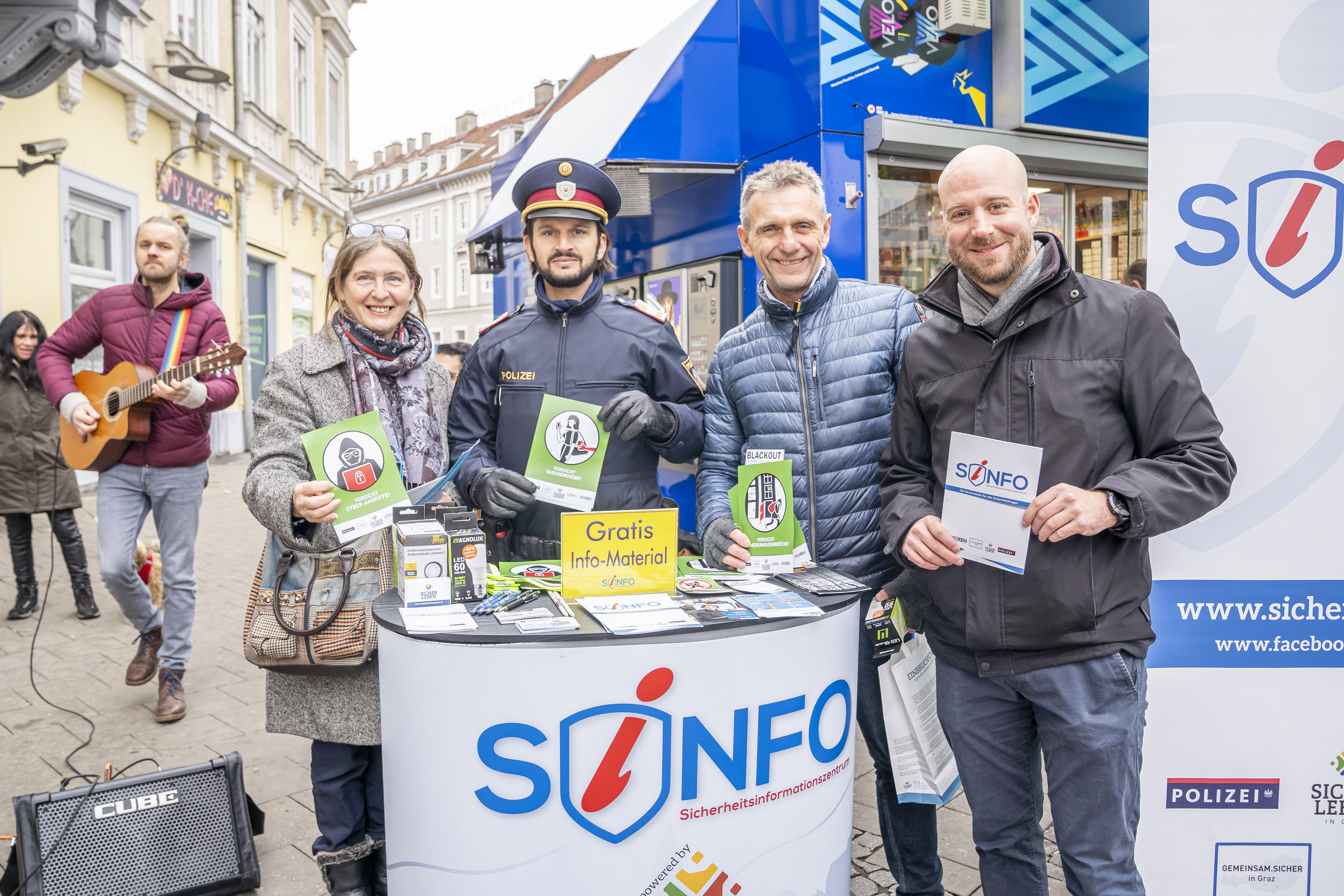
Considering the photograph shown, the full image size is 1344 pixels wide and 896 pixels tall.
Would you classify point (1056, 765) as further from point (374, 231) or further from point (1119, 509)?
point (374, 231)

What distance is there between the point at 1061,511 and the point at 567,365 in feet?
4.34

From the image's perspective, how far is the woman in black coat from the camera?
500cm

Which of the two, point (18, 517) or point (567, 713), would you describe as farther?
point (18, 517)

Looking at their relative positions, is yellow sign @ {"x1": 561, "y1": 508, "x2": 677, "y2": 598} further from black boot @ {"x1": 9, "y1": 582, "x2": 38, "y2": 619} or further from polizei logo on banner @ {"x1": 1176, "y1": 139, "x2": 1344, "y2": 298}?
black boot @ {"x1": 9, "y1": 582, "x2": 38, "y2": 619}

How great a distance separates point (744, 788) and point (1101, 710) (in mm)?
716

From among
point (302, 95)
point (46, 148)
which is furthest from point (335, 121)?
point (46, 148)

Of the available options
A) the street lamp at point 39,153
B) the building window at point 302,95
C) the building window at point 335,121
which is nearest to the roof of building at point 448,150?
the building window at point 335,121

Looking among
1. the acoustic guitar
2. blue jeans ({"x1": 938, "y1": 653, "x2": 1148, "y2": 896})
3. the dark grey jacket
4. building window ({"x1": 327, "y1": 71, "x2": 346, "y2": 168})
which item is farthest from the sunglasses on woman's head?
building window ({"x1": 327, "y1": 71, "x2": 346, "y2": 168})

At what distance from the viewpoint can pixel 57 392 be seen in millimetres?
3850

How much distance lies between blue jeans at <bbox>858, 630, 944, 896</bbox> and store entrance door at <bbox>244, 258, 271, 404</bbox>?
1362 centimetres

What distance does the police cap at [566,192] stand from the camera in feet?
7.74

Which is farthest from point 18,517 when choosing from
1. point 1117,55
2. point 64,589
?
point 1117,55

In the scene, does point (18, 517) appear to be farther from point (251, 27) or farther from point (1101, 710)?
point (251, 27)

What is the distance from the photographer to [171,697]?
3.73 meters
